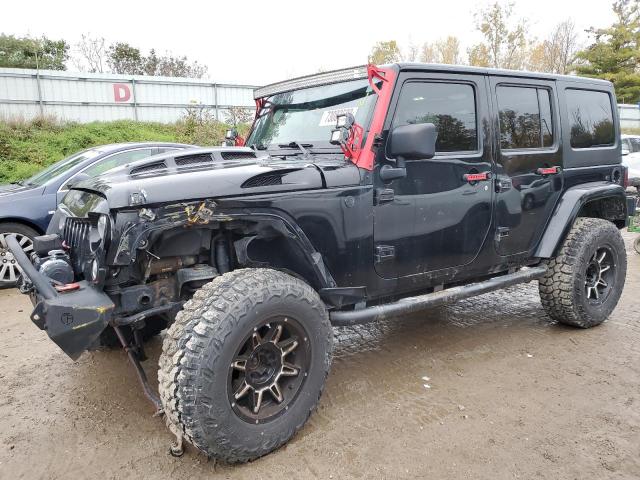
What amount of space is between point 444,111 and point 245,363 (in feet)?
7.27

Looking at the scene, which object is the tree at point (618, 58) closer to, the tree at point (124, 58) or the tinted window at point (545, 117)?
the tree at point (124, 58)

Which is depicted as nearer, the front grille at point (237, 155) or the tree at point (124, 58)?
the front grille at point (237, 155)

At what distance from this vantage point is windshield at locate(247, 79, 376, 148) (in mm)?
3301

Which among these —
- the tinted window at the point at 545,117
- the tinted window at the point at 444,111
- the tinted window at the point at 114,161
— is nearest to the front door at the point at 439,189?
the tinted window at the point at 444,111

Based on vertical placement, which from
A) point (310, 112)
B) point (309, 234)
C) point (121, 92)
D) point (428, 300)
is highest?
point (121, 92)

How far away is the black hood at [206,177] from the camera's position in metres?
2.41

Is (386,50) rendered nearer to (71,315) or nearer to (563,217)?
(563,217)

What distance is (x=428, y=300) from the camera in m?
3.44

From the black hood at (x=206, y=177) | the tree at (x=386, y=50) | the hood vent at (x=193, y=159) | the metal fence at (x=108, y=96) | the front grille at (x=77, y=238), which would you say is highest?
the tree at (x=386, y=50)

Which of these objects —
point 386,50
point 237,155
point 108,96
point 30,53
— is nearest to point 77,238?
point 237,155

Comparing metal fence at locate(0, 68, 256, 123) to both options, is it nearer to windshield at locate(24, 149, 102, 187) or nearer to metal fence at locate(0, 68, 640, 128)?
metal fence at locate(0, 68, 640, 128)

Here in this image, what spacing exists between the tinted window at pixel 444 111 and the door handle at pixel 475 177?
0.64ft

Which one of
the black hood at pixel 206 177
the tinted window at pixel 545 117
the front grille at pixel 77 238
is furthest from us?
A: the tinted window at pixel 545 117

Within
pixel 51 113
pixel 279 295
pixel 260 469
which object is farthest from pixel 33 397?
pixel 51 113
